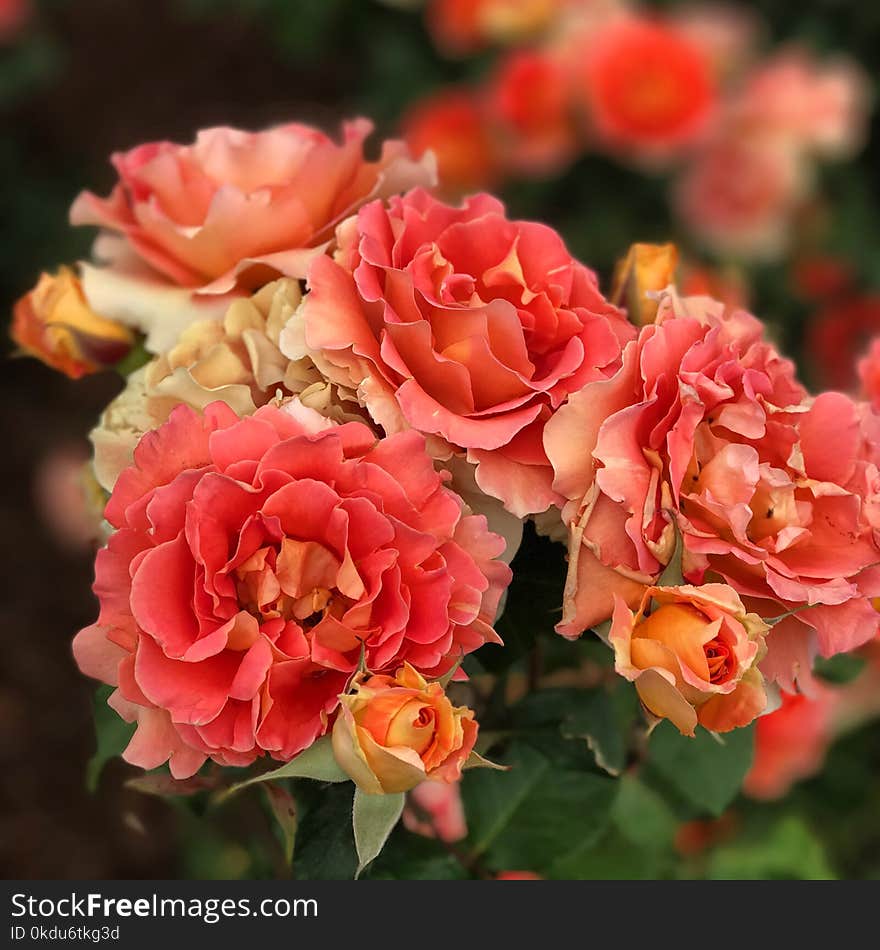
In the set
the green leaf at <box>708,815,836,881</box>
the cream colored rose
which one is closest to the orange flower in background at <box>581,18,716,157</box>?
the green leaf at <box>708,815,836,881</box>

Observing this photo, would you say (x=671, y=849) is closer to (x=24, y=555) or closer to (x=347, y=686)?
(x=347, y=686)

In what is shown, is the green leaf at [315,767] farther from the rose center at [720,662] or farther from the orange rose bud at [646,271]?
the orange rose bud at [646,271]

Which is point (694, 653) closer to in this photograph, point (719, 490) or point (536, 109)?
point (719, 490)

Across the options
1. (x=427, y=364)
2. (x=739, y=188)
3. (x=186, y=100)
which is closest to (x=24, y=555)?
(x=186, y=100)

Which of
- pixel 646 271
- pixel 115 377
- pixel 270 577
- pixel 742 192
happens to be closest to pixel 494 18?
pixel 742 192

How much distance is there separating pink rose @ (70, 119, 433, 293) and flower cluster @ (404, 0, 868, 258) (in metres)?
0.91

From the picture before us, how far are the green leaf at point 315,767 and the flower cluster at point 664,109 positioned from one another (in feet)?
3.83

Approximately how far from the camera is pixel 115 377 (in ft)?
6.55

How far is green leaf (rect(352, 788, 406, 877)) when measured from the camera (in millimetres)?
514

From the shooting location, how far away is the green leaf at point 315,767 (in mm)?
510

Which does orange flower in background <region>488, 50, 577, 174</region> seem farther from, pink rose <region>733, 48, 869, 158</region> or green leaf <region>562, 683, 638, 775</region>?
green leaf <region>562, 683, 638, 775</region>

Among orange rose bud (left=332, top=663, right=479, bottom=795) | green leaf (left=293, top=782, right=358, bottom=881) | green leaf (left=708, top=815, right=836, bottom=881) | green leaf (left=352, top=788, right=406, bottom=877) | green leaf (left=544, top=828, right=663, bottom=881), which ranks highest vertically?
orange rose bud (left=332, top=663, right=479, bottom=795)

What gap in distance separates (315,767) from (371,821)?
0.03 metres

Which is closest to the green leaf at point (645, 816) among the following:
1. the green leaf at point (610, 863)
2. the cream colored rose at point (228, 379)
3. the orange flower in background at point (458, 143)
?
the green leaf at point (610, 863)
